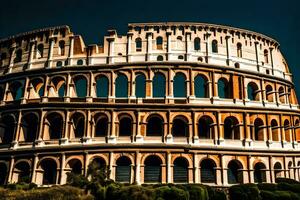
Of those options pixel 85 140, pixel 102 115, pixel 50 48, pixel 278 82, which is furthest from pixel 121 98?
pixel 278 82

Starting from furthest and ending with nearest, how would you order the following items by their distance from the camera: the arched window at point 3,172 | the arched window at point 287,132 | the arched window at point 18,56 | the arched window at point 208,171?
the arched window at point 18,56 < the arched window at point 287,132 < the arched window at point 3,172 < the arched window at point 208,171

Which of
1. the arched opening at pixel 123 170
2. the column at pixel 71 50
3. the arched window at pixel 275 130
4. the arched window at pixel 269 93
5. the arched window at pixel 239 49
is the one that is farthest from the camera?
the arched window at pixel 269 93

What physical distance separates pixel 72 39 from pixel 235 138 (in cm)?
1850

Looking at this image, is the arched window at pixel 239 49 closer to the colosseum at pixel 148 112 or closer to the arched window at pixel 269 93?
the colosseum at pixel 148 112

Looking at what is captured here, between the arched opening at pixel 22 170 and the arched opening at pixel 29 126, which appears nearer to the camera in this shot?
the arched opening at pixel 22 170

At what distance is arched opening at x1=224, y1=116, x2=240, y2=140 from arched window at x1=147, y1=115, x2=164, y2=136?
6.40 meters

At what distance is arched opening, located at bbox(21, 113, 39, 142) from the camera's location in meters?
29.7

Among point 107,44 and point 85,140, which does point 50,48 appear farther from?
point 85,140

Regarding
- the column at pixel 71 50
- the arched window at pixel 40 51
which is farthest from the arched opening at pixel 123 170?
the arched window at pixel 40 51

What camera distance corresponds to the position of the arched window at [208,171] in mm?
27531

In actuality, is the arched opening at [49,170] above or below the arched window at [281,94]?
below

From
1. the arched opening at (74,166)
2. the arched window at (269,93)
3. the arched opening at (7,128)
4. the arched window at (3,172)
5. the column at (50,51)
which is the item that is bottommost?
the arched window at (3,172)

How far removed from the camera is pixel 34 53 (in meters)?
32.4

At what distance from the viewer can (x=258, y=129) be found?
30.8m
